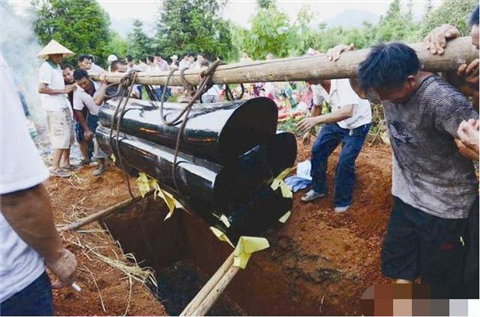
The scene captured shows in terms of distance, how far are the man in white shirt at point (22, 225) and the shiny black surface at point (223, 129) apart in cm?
114

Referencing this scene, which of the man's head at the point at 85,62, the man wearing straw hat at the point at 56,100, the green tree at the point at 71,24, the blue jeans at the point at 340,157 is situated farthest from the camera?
the green tree at the point at 71,24

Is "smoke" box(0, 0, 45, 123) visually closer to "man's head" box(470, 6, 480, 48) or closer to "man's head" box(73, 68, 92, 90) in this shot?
"man's head" box(73, 68, 92, 90)

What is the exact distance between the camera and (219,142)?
2193 millimetres

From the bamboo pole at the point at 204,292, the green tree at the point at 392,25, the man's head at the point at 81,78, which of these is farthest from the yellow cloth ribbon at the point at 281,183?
the green tree at the point at 392,25

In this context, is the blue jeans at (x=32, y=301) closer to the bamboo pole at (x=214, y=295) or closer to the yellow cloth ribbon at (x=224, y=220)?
the bamboo pole at (x=214, y=295)

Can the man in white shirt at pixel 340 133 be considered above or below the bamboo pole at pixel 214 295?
above

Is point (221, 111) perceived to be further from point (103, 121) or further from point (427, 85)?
point (103, 121)

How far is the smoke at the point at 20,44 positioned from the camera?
47.4ft

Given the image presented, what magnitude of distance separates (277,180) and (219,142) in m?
0.84

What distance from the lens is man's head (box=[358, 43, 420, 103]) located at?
1.64 metres

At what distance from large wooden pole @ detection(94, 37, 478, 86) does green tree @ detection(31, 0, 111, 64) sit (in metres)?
15.1

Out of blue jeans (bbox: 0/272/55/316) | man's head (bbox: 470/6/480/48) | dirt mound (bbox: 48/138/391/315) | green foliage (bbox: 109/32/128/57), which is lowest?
dirt mound (bbox: 48/138/391/315)

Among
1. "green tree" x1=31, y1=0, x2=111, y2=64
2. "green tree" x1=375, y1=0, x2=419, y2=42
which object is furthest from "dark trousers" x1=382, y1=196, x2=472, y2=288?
"green tree" x1=31, y1=0, x2=111, y2=64

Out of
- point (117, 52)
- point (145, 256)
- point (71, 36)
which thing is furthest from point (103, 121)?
point (117, 52)
